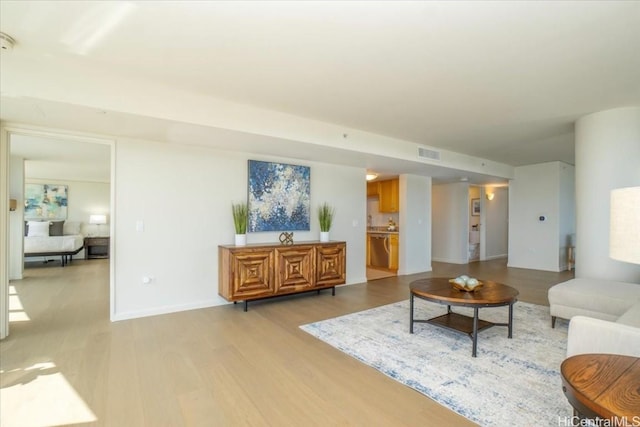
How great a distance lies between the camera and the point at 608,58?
2529 mm

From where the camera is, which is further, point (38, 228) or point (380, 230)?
point (38, 228)

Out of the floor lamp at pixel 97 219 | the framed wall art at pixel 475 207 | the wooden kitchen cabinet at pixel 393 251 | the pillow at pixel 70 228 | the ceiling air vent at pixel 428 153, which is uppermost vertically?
the ceiling air vent at pixel 428 153

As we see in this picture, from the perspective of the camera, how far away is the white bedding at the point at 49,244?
7258 millimetres

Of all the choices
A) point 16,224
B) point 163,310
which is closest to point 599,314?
point 163,310

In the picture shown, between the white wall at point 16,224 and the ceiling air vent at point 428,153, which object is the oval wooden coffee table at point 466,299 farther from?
the white wall at point 16,224

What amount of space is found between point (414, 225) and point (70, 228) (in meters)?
9.42

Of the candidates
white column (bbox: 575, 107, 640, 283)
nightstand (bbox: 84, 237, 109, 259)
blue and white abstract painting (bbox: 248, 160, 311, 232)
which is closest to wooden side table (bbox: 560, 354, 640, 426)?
white column (bbox: 575, 107, 640, 283)

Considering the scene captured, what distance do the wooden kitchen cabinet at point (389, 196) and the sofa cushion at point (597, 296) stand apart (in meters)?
4.23

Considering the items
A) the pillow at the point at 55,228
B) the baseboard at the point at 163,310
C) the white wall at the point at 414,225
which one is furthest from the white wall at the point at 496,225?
the pillow at the point at 55,228

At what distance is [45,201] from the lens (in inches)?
342

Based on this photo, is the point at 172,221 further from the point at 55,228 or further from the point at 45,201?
the point at 45,201

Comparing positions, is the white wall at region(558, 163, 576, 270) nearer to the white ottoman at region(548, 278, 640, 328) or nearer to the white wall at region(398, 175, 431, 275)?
the white wall at region(398, 175, 431, 275)

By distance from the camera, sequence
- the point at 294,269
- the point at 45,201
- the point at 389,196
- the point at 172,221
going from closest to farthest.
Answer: the point at 172,221
the point at 294,269
the point at 389,196
the point at 45,201

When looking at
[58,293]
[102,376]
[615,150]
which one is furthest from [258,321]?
[615,150]
